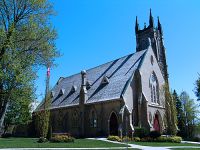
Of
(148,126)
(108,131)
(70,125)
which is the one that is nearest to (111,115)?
(108,131)

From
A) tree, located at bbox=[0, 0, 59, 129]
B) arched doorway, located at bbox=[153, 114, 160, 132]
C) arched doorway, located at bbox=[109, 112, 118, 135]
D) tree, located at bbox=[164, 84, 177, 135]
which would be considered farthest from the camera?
arched doorway, located at bbox=[153, 114, 160, 132]

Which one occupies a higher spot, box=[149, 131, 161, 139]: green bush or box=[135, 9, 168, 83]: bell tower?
box=[135, 9, 168, 83]: bell tower

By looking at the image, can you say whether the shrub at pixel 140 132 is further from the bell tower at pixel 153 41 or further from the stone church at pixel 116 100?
the bell tower at pixel 153 41

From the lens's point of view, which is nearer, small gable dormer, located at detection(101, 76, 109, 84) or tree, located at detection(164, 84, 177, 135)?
tree, located at detection(164, 84, 177, 135)

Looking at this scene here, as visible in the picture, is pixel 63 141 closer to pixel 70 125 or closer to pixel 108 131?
pixel 108 131

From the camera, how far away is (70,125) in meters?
46.5

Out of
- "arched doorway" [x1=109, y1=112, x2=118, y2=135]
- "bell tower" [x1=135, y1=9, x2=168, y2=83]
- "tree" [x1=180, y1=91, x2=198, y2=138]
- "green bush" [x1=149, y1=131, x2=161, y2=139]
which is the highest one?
"bell tower" [x1=135, y1=9, x2=168, y2=83]

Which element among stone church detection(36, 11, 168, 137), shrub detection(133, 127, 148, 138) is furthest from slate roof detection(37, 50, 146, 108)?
shrub detection(133, 127, 148, 138)

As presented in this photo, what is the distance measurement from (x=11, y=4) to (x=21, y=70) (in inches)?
221

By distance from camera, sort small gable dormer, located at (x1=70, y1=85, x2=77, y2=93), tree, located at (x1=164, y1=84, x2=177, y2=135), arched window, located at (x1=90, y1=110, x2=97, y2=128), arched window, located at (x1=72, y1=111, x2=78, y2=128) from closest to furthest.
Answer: tree, located at (x1=164, y1=84, x2=177, y2=135) < arched window, located at (x1=90, y1=110, x2=97, y2=128) < arched window, located at (x1=72, y1=111, x2=78, y2=128) < small gable dormer, located at (x1=70, y1=85, x2=77, y2=93)

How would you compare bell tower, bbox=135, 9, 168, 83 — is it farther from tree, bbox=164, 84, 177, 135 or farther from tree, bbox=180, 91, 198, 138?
tree, bbox=164, 84, 177, 135

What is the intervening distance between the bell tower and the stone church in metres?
19.4

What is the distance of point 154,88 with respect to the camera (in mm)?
43438

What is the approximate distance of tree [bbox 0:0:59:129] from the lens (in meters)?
20.7
